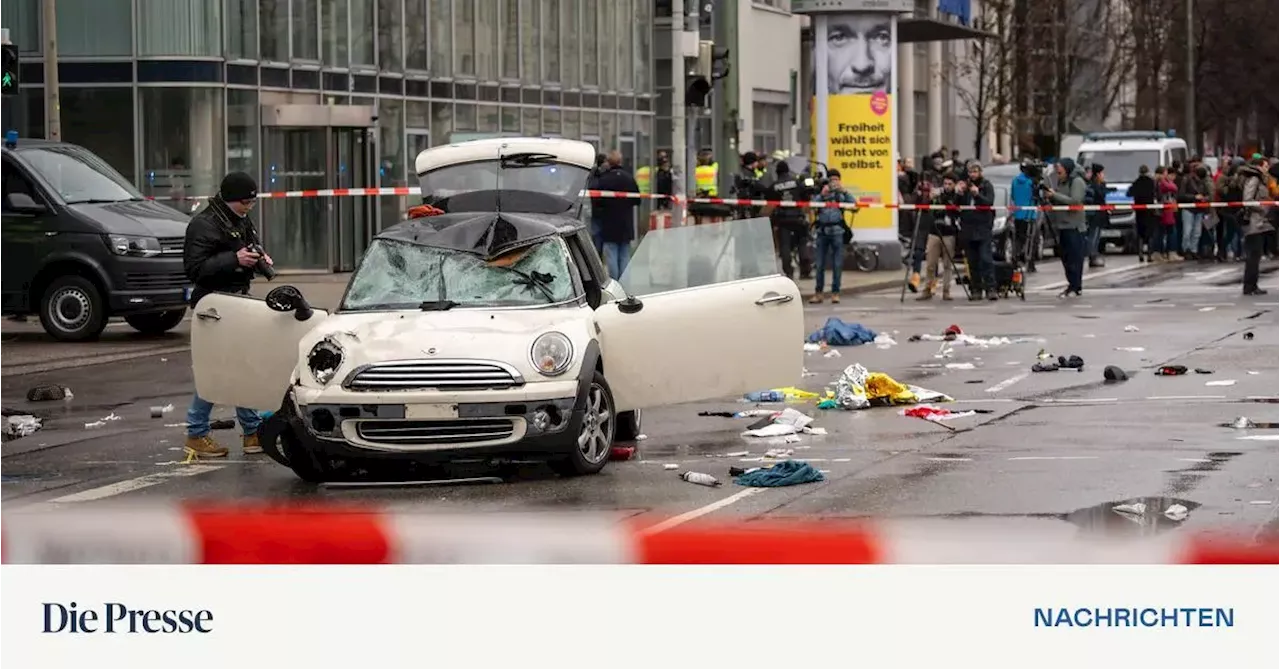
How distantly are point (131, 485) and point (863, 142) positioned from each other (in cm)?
2519

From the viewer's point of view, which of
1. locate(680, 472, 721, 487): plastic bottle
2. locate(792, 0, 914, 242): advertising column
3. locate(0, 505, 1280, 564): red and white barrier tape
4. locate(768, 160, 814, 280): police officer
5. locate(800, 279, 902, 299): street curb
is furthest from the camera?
locate(792, 0, 914, 242): advertising column

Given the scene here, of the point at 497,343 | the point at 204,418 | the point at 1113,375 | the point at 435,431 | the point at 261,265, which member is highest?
the point at 261,265

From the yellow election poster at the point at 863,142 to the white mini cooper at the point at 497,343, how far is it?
23110 mm

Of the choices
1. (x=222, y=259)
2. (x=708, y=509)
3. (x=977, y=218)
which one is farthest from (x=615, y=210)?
(x=708, y=509)

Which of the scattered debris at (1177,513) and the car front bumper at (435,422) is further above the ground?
the car front bumper at (435,422)

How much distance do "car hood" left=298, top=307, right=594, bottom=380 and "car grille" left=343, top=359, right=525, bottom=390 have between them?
1.7 inches

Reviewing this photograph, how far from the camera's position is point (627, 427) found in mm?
13578

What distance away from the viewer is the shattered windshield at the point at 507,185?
694 inches

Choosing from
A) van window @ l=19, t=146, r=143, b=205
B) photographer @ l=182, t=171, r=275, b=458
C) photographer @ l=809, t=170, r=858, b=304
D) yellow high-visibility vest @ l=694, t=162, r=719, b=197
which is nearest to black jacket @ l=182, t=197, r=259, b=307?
photographer @ l=182, t=171, r=275, b=458

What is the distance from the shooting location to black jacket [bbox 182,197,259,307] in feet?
42.6

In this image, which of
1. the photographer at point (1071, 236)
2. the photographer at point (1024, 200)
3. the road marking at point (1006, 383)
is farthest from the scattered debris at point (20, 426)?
the photographer at point (1024, 200)

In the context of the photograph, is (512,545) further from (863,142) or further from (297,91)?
(863,142)

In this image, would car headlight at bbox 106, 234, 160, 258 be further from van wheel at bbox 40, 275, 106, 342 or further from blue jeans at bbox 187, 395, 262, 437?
blue jeans at bbox 187, 395, 262, 437

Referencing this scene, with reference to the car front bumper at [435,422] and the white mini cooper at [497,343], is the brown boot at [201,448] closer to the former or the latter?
the white mini cooper at [497,343]
